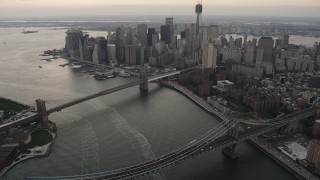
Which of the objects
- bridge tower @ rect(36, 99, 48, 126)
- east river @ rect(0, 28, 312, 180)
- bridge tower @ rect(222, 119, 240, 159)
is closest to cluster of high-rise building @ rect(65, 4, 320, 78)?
east river @ rect(0, 28, 312, 180)

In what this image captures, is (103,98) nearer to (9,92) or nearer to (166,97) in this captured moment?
A: (166,97)

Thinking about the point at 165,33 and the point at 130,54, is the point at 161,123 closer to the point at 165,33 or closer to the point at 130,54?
the point at 130,54

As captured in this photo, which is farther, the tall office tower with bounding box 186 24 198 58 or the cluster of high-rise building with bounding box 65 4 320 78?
the tall office tower with bounding box 186 24 198 58

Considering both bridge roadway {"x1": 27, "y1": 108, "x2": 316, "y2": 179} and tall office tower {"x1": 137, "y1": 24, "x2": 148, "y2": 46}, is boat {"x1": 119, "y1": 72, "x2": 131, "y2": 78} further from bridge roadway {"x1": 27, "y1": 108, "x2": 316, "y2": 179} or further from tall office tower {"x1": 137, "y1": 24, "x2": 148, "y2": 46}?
tall office tower {"x1": 137, "y1": 24, "x2": 148, "y2": 46}

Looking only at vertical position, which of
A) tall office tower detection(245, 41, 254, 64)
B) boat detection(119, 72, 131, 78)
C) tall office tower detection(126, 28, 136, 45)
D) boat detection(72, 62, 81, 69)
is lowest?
boat detection(119, 72, 131, 78)

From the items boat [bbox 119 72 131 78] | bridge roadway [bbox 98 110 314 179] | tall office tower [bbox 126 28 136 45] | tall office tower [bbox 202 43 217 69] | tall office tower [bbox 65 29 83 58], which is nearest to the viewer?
bridge roadway [bbox 98 110 314 179]

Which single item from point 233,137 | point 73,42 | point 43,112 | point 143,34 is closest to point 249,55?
point 143,34

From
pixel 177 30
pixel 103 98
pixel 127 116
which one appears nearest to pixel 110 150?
pixel 127 116

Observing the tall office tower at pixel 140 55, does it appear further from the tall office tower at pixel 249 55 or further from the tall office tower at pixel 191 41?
the tall office tower at pixel 249 55
